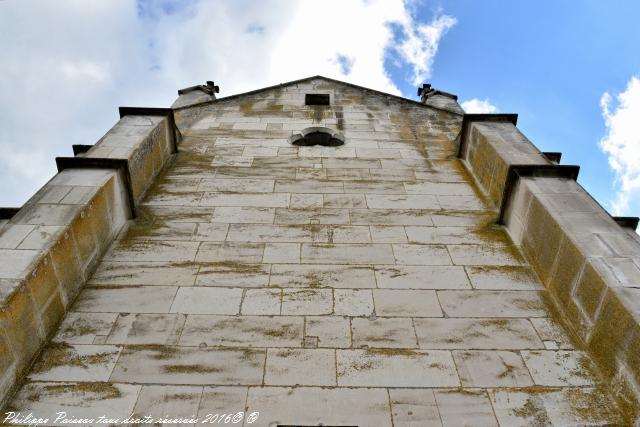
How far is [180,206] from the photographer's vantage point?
6.58m

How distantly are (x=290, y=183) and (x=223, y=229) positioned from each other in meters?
1.55

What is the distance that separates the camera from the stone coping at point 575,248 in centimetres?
407

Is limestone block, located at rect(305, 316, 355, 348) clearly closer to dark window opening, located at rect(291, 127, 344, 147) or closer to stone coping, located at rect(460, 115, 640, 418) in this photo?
stone coping, located at rect(460, 115, 640, 418)

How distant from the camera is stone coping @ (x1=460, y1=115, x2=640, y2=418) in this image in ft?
13.3

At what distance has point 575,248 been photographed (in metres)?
4.83

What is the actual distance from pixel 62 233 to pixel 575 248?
502cm

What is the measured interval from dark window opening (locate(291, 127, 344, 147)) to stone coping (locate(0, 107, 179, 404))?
273cm

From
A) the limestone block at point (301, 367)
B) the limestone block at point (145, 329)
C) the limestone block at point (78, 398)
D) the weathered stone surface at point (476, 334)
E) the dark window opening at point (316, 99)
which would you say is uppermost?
the dark window opening at point (316, 99)

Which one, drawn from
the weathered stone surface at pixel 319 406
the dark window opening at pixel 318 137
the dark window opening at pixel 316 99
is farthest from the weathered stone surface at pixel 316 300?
the dark window opening at pixel 316 99

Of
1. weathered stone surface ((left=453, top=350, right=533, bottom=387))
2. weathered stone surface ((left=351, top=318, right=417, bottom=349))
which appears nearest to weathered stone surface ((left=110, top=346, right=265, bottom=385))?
weathered stone surface ((left=351, top=318, right=417, bottom=349))

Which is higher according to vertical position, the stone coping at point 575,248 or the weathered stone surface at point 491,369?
the stone coping at point 575,248

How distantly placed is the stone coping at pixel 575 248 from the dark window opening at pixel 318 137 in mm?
2825

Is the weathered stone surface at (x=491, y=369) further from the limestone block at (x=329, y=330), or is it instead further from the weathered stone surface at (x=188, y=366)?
the weathered stone surface at (x=188, y=366)

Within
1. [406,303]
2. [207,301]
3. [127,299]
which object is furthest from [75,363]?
[406,303]
